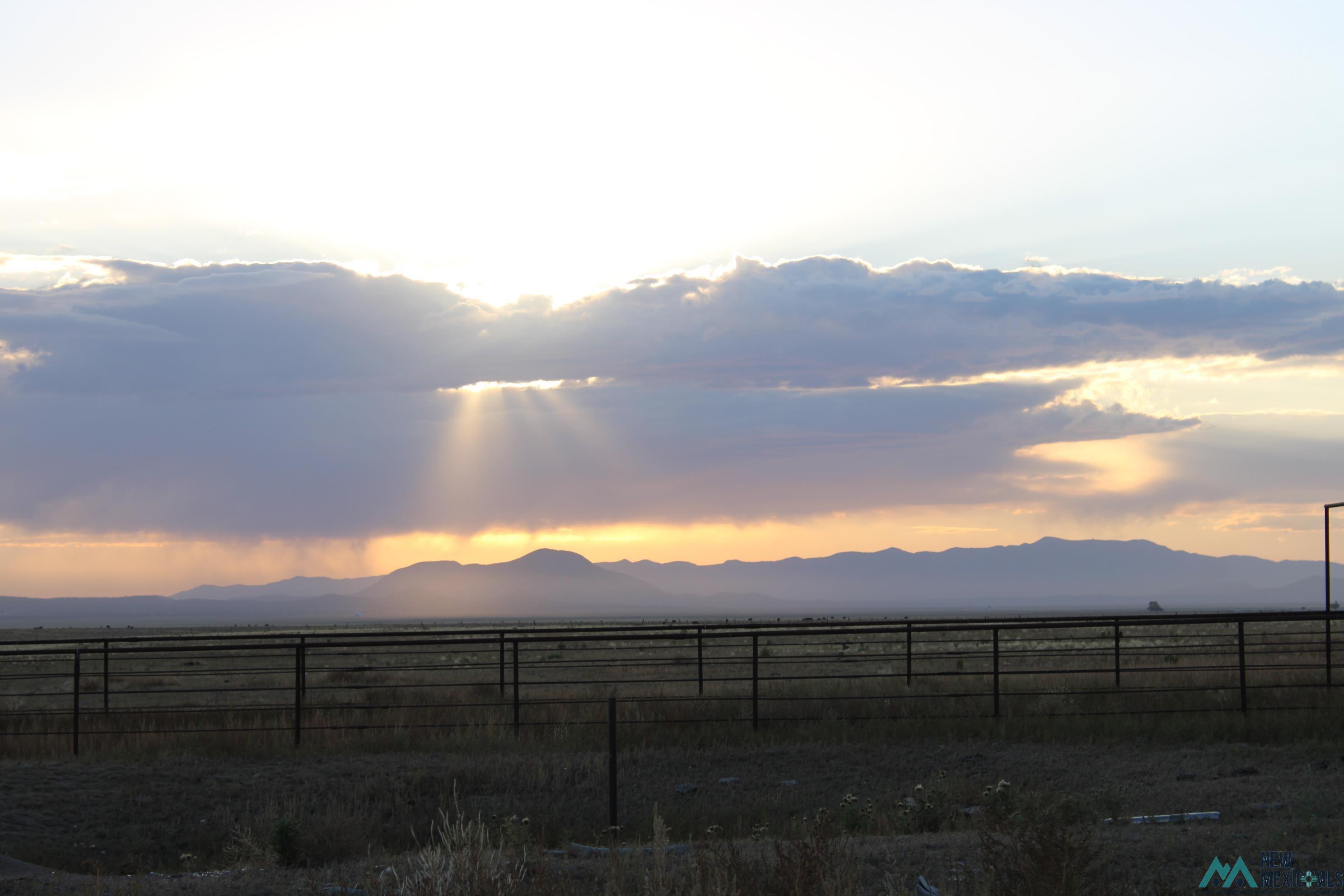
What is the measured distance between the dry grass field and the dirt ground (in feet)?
0.16

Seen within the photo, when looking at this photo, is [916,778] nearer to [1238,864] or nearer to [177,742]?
[1238,864]

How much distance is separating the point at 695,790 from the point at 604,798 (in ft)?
3.92

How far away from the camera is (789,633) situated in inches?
651

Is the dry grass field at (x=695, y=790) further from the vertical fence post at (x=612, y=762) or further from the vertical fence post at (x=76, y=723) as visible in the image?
the vertical fence post at (x=612, y=762)

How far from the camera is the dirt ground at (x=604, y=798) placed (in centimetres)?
954

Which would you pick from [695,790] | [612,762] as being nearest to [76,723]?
[695,790]

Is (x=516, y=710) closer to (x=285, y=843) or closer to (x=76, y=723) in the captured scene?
(x=285, y=843)

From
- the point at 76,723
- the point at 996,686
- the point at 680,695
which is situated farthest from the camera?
the point at 680,695

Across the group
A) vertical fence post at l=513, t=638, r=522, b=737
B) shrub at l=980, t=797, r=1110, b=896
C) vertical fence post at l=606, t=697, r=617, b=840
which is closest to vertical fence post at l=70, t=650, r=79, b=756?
vertical fence post at l=513, t=638, r=522, b=737

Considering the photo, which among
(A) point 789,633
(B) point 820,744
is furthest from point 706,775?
(A) point 789,633

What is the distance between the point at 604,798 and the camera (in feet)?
43.3

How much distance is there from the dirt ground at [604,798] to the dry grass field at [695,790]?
0.05 metres

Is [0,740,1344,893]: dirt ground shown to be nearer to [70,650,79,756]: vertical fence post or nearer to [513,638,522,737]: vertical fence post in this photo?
[513,638,522,737]: vertical fence post

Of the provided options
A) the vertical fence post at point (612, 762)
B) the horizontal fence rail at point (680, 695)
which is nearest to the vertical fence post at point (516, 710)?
the horizontal fence rail at point (680, 695)
